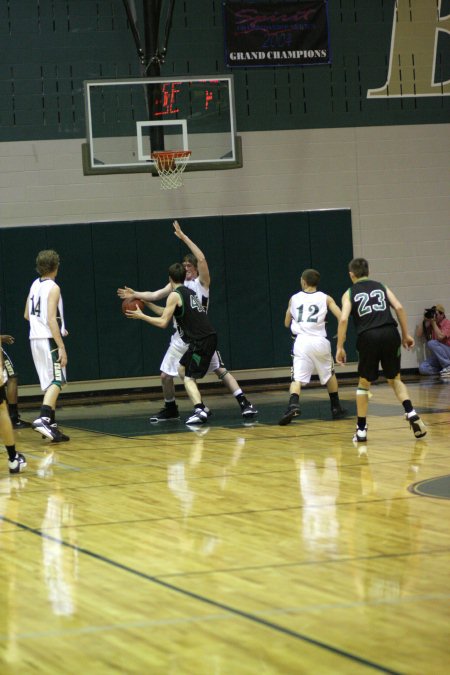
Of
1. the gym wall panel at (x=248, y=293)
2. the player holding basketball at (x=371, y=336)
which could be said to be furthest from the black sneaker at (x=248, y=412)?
the gym wall panel at (x=248, y=293)

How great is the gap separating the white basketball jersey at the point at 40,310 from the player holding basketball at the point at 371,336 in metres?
3.23

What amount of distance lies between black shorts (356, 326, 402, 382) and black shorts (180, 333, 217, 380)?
2735mm

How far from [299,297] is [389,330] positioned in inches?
88.3

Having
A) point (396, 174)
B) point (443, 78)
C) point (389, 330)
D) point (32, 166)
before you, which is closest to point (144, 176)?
point (32, 166)

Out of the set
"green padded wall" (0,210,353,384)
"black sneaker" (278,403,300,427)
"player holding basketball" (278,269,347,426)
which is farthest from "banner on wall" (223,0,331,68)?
"black sneaker" (278,403,300,427)

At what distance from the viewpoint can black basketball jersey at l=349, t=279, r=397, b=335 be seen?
33.6 feet

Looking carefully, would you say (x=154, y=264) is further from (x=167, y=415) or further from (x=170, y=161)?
(x=167, y=415)

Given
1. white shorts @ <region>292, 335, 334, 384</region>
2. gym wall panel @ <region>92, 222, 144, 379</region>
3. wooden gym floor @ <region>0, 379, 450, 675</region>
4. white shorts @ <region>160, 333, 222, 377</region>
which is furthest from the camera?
gym wall panel @ <region>92, 222, 144, 379</region>

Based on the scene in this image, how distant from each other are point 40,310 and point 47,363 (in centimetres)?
58

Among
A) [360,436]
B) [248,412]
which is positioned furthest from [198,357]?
[360,436]

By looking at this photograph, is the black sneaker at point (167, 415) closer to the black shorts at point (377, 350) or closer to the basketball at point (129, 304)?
the basketball at point (129, 304)

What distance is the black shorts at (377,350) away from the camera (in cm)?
1016

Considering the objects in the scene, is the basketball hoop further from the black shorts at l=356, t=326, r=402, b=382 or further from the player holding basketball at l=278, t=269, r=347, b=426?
the black shorts at l=356, t=326, r=402, b=382

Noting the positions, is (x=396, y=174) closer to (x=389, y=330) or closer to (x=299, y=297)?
(x=299, y=297)
